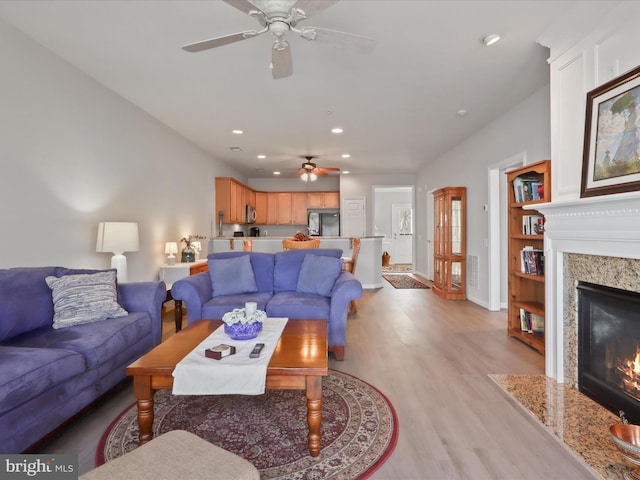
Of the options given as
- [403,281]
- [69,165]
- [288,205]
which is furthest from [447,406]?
[288,205]

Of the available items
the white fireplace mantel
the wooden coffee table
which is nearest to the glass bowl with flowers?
the wooden coffee table

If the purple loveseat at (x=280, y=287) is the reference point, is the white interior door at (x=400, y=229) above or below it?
above

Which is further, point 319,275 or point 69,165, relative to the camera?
point 319,275

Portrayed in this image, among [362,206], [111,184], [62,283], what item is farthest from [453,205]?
[62,283]

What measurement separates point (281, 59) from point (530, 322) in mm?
3372

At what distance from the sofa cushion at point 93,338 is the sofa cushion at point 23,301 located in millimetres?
66

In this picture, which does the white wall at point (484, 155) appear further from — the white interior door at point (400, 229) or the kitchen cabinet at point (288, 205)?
the white interior door at point (400, 229)

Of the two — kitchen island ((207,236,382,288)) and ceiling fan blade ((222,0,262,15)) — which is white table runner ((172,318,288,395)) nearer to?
ceiling fan blade ((222,0,262,15))

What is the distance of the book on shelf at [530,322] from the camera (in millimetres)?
3309

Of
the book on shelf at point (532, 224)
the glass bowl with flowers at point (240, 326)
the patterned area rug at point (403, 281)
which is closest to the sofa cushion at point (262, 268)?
the glass bowl with flowers at point (240, 326)

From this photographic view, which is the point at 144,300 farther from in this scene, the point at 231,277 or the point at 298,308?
the point at 298,308

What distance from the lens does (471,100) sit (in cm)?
395

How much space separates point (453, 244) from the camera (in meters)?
5.82

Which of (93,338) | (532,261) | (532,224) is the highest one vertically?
(532,224)
